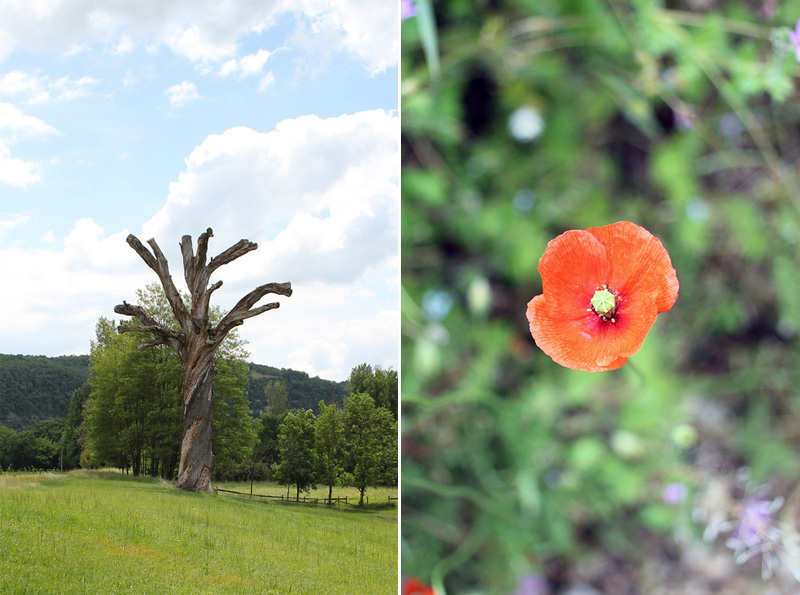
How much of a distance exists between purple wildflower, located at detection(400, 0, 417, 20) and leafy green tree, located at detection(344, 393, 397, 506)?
3.56 feet

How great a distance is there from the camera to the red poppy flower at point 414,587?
853 mm

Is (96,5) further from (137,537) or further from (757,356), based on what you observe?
(757,356)

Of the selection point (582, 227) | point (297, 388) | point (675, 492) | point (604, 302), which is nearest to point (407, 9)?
point (582, 227)

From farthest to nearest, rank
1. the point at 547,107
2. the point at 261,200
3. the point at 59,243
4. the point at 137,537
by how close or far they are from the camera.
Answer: the point at 261,200 → the point at 59,243 → the point at 137,537 → the point at 547,107

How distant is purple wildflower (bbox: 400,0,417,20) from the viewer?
804mm

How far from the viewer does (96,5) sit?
58.5 inches

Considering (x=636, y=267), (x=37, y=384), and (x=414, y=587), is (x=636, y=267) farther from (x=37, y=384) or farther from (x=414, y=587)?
(x=37, y=384)

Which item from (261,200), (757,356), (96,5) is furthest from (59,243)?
(757,356)

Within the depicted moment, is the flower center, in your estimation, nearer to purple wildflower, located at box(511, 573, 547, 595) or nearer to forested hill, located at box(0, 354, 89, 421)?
purple wildflower, located at box(511, 573, 547, 595)

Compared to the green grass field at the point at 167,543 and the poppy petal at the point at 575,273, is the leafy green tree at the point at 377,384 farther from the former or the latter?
the poppy petal at the point at 575,273

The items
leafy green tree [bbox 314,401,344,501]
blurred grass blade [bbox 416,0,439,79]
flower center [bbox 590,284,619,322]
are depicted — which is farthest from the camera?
leafy green tree [bbox 314,401,344,501]

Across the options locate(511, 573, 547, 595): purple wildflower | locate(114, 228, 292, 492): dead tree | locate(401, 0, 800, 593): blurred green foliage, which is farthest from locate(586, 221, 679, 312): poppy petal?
→ locate(114, 228, 292, 492): dead tree

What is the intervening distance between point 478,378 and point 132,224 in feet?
3.44

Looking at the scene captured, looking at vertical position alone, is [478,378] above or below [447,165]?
below
